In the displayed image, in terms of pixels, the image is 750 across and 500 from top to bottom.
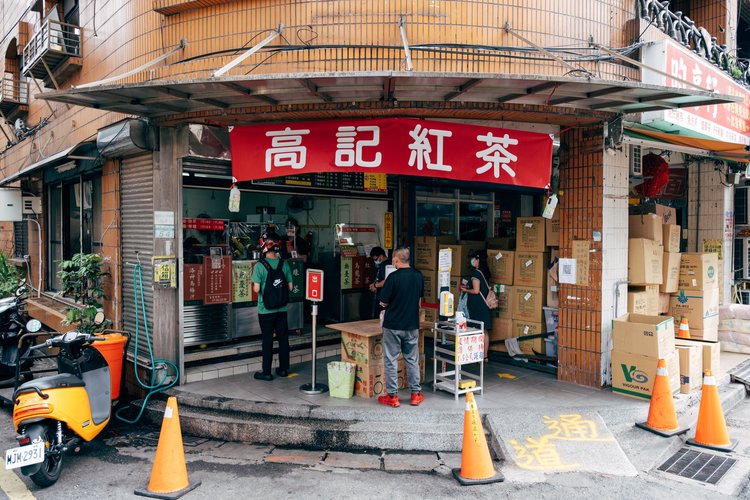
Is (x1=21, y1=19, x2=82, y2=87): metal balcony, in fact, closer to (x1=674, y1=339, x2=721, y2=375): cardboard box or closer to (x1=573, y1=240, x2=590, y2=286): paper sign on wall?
(x1=573, y1=240, x2=590, y2=286): paper sign on wall

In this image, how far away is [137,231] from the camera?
25.1ft

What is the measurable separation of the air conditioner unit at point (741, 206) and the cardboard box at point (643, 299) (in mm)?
4816

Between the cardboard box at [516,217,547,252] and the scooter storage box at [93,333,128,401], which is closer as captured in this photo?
the scooter storage box at [93,333,128,401]

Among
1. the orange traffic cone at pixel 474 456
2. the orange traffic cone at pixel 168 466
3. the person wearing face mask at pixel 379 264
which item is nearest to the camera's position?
the orange traffic cone at pixel 168 466

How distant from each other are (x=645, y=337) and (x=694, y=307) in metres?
3.00

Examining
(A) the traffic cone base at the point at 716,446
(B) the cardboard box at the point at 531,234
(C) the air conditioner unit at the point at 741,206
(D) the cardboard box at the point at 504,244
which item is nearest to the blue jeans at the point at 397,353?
(B) the cardboard box at the point at 531,234

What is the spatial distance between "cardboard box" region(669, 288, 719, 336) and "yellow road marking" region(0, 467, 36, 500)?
9525 millimetres

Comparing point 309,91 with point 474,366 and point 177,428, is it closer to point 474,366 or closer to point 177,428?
point 177,428

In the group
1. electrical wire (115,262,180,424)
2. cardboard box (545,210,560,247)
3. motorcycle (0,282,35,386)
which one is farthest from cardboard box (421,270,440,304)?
motorcycle (0,282,35,386)

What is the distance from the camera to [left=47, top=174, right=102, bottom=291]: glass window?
378 inches

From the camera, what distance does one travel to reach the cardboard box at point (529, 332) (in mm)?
8508

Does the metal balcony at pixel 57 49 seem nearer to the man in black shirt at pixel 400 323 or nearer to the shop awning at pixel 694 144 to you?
the man in black shirt at pixel 400 323

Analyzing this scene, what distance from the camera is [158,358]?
7.28m

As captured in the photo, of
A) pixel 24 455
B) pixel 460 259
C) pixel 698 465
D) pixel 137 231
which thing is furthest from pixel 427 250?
pixel 24 455
